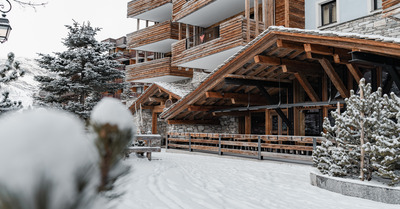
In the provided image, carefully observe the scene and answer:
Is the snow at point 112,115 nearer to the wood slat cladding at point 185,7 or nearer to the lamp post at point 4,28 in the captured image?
the lamp post at point 4,28

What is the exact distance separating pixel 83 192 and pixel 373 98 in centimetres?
655

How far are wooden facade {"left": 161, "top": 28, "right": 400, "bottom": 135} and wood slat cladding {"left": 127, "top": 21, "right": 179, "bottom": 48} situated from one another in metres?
6.20

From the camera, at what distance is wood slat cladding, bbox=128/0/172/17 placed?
69.8ft

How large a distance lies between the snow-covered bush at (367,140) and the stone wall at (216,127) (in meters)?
10.3

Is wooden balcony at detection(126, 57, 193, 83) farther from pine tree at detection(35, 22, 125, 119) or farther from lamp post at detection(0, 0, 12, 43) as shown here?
lamp post at detection(0, 0, 12, 43)

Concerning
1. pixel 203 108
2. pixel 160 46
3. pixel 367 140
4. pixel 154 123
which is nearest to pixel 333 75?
pixel 367 140

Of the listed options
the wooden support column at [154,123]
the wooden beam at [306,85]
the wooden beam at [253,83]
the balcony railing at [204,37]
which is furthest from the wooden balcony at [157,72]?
the wooden beam at [306,85]

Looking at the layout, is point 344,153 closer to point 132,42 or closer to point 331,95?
point 331,95

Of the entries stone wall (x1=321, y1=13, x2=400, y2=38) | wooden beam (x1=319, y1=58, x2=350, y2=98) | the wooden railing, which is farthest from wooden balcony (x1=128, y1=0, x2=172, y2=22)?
wooden beam (x1=319, y1=58, x2=350, y2=98)

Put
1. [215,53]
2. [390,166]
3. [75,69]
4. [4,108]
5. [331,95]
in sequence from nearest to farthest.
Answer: [390,166] < [4,108] < [331,95] < [215,53] < [75,69]

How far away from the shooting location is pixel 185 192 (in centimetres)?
575

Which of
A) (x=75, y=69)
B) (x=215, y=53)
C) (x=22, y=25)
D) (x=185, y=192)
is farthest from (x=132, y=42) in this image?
(x=185, y=192)

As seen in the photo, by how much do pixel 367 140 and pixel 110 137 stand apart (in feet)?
20.6

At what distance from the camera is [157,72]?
2136cm
